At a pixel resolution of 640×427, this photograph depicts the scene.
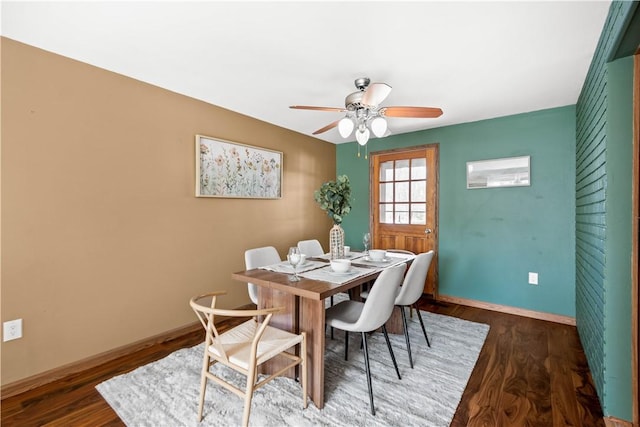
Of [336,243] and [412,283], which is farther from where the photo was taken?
[336,243]

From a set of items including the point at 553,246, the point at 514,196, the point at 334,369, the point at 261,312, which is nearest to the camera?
the point at 261,312

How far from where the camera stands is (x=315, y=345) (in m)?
1.79

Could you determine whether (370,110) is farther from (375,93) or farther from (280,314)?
(280,314)

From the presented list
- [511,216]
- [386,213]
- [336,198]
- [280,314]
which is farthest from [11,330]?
[511,216]

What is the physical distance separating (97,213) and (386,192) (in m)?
3.34

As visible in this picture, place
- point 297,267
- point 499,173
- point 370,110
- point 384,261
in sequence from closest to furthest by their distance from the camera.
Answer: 1. point 297,267
2. point 370,110
3. point 384,261
4. point 499,173

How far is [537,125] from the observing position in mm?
3141

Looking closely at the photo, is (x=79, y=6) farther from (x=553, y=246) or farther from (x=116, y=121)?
(x=553, y=246)

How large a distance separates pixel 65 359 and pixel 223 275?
1.35 m

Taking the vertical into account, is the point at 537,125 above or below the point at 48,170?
above

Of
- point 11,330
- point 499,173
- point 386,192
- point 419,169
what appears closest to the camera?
point 11,330

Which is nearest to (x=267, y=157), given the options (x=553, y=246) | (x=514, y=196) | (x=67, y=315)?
(x=67, y=315)

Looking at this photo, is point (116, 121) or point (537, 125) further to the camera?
point (537, 125)

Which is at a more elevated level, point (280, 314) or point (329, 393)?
point (280, 314)
